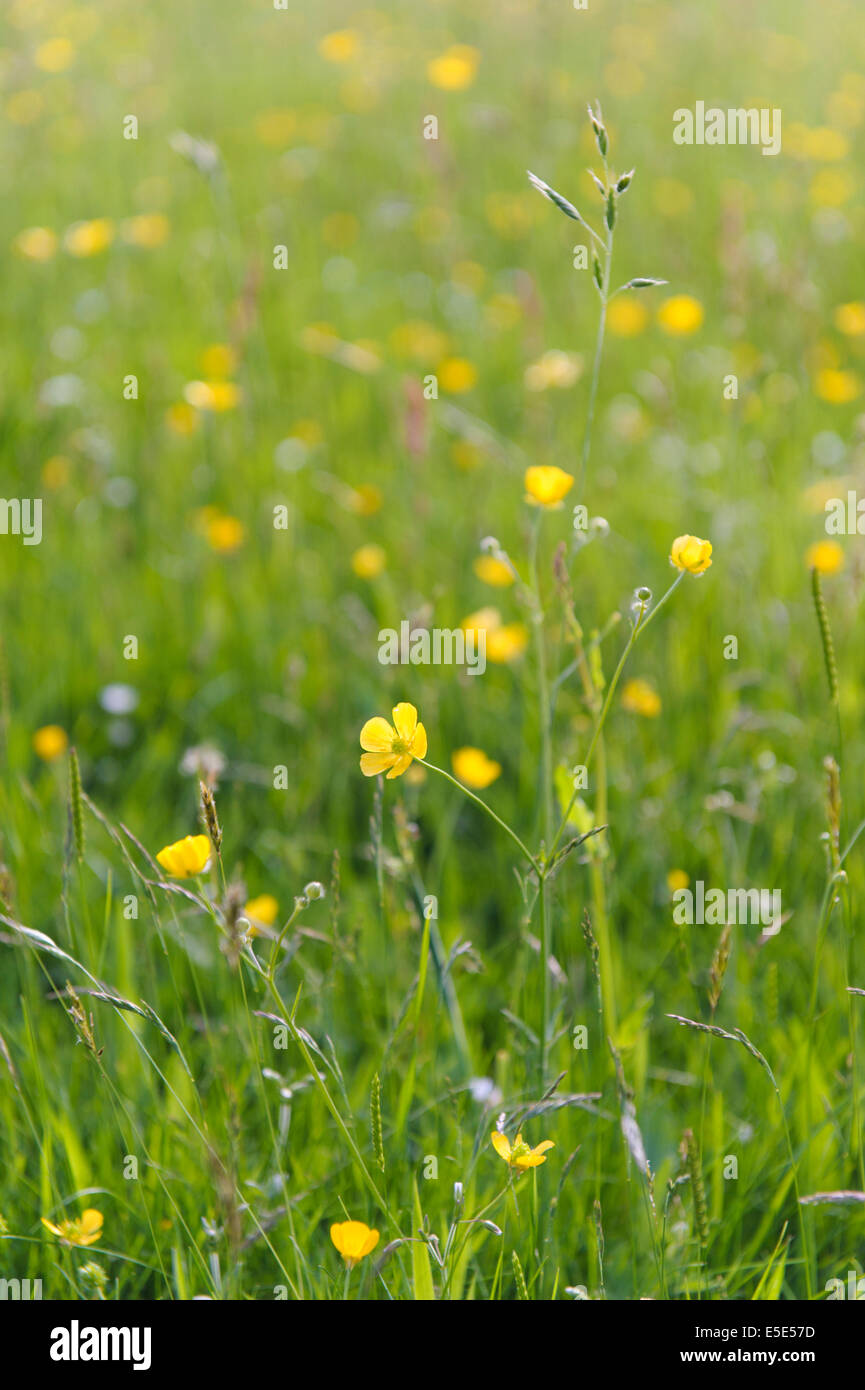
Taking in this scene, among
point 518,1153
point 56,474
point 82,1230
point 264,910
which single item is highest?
point 56,474

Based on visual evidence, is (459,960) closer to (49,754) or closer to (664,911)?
(664,911)

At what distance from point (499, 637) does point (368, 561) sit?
0.38 meters

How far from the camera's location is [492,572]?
2.26m

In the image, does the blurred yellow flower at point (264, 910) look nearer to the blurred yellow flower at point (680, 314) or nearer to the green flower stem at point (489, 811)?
the green flower stem at point (489, 811)

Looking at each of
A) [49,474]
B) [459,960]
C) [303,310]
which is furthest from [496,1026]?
[303,310]

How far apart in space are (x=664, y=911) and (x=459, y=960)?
423 millimetres

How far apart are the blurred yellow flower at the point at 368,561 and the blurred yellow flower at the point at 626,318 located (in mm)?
1333

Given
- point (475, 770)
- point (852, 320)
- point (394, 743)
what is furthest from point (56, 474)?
point (852, 320)

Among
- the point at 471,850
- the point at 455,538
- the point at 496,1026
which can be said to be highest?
the point at 455,538

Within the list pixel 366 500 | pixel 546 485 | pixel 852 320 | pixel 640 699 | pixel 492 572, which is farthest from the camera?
pixel 852 320

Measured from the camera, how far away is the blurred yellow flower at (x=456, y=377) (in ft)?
9.95

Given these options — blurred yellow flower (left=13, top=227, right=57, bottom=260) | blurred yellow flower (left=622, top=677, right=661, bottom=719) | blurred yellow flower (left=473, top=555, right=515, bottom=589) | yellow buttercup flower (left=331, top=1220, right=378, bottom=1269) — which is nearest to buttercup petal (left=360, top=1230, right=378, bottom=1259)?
yellow buttercup flower (left=331, top=1220, right=378, bottom=1269)

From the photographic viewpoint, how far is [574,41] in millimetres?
5789

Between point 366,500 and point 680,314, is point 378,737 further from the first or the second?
point 680,314
